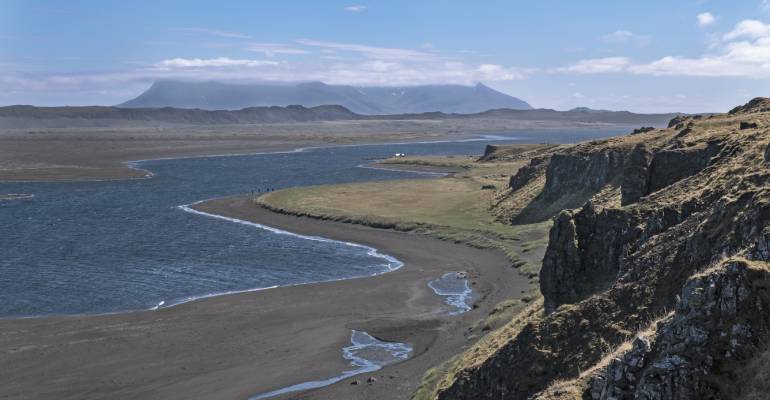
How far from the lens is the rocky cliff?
18.2m

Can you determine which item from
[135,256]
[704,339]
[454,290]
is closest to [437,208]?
[135,256]

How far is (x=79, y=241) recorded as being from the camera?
86.1 meters

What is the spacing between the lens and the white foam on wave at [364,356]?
40.8m

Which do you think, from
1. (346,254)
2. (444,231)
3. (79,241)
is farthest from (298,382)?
(79,241)

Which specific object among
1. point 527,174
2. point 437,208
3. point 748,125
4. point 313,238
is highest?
point 748,125

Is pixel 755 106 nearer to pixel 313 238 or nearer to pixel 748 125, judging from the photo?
pixel 748 125

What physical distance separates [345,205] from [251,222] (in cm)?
1539

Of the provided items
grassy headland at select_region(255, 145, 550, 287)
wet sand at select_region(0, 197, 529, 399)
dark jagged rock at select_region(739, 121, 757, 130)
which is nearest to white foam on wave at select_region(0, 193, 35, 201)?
grassy headland at select_region(255, 145, 550, 287)

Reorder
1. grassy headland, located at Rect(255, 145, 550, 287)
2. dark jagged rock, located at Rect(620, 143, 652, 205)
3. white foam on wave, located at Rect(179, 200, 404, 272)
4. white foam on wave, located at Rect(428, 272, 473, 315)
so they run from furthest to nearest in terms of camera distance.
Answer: grassy headland, located at Rect(255, 145, 550, 287) → white foam on wave, located at Rect(179, 200, 404, 272) → white foam on wave, located at Rect(428, 272, 473, 315) → dark jagged rock, located at Rect(620, 143, 652, 205)

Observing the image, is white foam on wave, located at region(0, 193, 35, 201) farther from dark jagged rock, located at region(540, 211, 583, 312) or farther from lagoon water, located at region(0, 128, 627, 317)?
dark jagged rock, located at region(540, 211, 583, 312)

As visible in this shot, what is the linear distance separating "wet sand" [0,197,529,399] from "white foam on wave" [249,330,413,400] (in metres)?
0.63

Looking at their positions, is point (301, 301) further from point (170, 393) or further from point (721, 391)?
point (721, 391)

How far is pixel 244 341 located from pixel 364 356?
8503mm

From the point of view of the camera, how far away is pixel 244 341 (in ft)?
159
